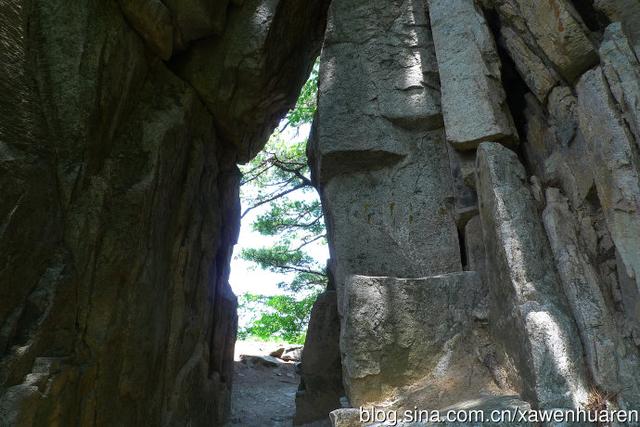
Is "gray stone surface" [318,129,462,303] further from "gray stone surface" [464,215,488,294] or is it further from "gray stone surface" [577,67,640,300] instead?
"gray stone surface" [577,67,640,300]

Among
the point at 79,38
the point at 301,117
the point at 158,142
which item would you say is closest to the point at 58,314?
the point at 158,142

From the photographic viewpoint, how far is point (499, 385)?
411 cm

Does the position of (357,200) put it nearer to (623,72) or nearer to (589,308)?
(589,308)

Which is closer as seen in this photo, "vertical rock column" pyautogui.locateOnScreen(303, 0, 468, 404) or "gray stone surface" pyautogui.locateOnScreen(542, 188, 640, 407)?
"gray stone surface" pyautogui.locateOnScreen(542, 188, 640, 407)

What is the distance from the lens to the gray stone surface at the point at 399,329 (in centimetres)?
448

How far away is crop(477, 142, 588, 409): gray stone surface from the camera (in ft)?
11.4

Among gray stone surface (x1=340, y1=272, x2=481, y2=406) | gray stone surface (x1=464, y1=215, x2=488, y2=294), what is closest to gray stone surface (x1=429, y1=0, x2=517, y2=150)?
gray stone surface (x1=464, y1=215, x2=488, y2=294)

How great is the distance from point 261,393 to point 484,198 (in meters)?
5.11

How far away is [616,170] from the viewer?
11.6 feet

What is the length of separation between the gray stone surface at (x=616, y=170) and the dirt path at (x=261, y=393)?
475 centimetres

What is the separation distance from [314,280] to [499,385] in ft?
27.5

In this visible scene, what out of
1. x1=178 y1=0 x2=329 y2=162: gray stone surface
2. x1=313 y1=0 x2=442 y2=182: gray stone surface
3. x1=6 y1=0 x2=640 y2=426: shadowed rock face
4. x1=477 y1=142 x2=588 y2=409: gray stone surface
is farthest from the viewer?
x1=178 y1=0 x2=329 y2=162: gray stone surface

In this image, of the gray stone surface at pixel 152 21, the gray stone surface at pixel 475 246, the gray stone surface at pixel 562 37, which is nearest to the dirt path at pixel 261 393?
the gray stone surface at pixel 475 246

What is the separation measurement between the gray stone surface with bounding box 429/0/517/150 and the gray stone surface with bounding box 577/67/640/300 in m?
1.01
